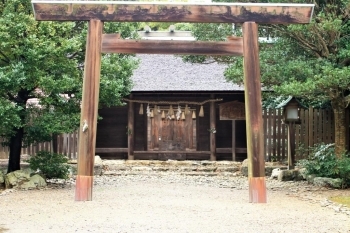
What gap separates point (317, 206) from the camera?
30.2 ft

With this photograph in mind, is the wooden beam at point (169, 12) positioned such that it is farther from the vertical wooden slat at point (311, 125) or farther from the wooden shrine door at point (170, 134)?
the wooden shrine door at point (170, 134)

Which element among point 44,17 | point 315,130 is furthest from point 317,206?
point 315,130

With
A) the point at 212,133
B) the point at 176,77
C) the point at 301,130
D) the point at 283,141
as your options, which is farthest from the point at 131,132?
the point at 301,130

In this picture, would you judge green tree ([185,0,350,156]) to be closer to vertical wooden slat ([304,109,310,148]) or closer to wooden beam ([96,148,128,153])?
vertical wooden slat ([304,109,310,148])

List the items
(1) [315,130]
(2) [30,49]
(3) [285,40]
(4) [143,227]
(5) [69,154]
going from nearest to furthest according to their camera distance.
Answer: (4) [143,227] → (2) [30,49] → (3) [285,40] → (1) [315,130] → (5) [69,154]

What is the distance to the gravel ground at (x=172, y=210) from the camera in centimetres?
712

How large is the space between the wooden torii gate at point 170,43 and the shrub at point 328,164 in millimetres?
2899

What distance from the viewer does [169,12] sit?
32.4ft

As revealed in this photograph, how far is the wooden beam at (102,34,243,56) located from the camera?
32.7ft

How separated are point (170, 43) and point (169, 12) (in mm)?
579

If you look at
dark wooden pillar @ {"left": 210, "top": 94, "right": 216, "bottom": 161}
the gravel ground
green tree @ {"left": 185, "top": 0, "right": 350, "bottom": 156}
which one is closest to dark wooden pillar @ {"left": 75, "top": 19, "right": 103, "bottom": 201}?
the gravel ground

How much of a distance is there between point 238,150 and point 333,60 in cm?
727

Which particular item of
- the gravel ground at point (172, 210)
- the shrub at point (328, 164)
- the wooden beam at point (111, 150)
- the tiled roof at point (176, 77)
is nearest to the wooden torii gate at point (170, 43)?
the gravel ground at point (172, 210)

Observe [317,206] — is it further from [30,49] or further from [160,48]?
[30,49]
